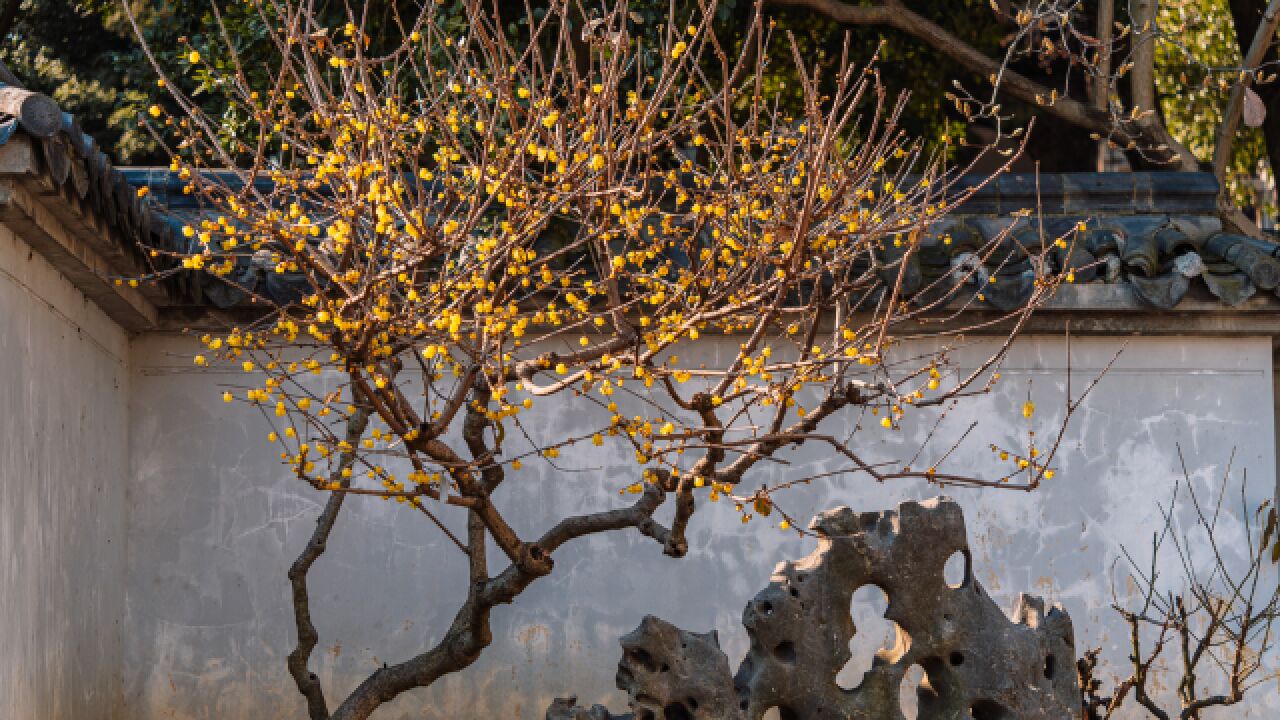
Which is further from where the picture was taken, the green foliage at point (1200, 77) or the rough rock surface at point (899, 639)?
the green foliage at point (1200, 77)

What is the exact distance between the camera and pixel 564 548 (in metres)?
8.45

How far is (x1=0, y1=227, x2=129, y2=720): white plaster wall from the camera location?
643 cm

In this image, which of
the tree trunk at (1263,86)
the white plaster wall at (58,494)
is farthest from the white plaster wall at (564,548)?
the tree trunk at (1263,86)

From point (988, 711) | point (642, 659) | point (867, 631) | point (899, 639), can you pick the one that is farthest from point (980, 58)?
point (642, 659)

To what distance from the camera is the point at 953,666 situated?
5879 millimetres

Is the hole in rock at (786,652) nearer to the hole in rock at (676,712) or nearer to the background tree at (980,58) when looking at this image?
the hole in rock at (676,712)

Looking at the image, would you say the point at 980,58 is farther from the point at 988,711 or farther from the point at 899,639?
the point at 988,711

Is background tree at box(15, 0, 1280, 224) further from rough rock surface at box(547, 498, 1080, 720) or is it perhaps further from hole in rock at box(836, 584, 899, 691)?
hole in rock at box(836, 584, 899, 691)

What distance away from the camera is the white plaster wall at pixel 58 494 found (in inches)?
253

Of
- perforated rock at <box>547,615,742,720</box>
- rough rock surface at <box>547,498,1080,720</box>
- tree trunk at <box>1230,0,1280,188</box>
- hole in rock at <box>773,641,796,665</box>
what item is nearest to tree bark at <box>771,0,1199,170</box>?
tree trunk at <box>1230,0,1280,188</box>

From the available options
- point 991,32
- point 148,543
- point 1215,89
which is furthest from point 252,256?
point 1215,89

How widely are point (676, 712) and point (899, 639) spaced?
904 mm

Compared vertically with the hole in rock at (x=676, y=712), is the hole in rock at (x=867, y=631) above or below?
below

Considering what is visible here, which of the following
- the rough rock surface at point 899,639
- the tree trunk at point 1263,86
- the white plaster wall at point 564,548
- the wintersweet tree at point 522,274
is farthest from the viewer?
the tree trunk at point 1263,86
